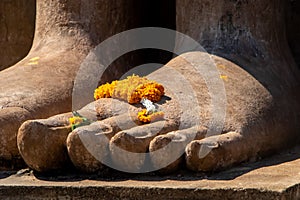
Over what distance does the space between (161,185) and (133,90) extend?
0.37 metres

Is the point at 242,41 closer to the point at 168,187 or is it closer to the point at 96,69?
the point at 96,69

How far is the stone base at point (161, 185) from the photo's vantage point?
2.22m

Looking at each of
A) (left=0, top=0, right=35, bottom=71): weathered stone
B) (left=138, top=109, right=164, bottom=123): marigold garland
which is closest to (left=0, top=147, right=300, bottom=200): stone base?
(left=138, top=109, right=164, bottom=123): marigold garland

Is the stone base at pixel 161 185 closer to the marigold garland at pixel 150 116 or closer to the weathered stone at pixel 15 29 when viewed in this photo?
the marigold garland at pixel 150 116

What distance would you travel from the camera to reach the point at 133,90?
256cm

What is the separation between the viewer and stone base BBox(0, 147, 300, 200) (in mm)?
2217

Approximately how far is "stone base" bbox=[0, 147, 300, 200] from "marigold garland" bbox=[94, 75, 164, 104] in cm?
25

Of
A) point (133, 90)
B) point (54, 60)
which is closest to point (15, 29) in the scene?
point (54, 60)

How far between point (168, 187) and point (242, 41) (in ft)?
2.70

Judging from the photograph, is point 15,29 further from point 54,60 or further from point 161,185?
point 161,185

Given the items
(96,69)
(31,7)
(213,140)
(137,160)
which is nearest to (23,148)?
(137,160)

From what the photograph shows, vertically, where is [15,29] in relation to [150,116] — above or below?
above

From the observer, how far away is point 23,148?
240cm

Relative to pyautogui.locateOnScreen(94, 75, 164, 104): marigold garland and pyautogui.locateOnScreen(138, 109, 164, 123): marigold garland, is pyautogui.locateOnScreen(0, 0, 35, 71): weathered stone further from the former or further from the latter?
pyautogui.locateOnScreen(138, 109, 164, 123): marigold garland
